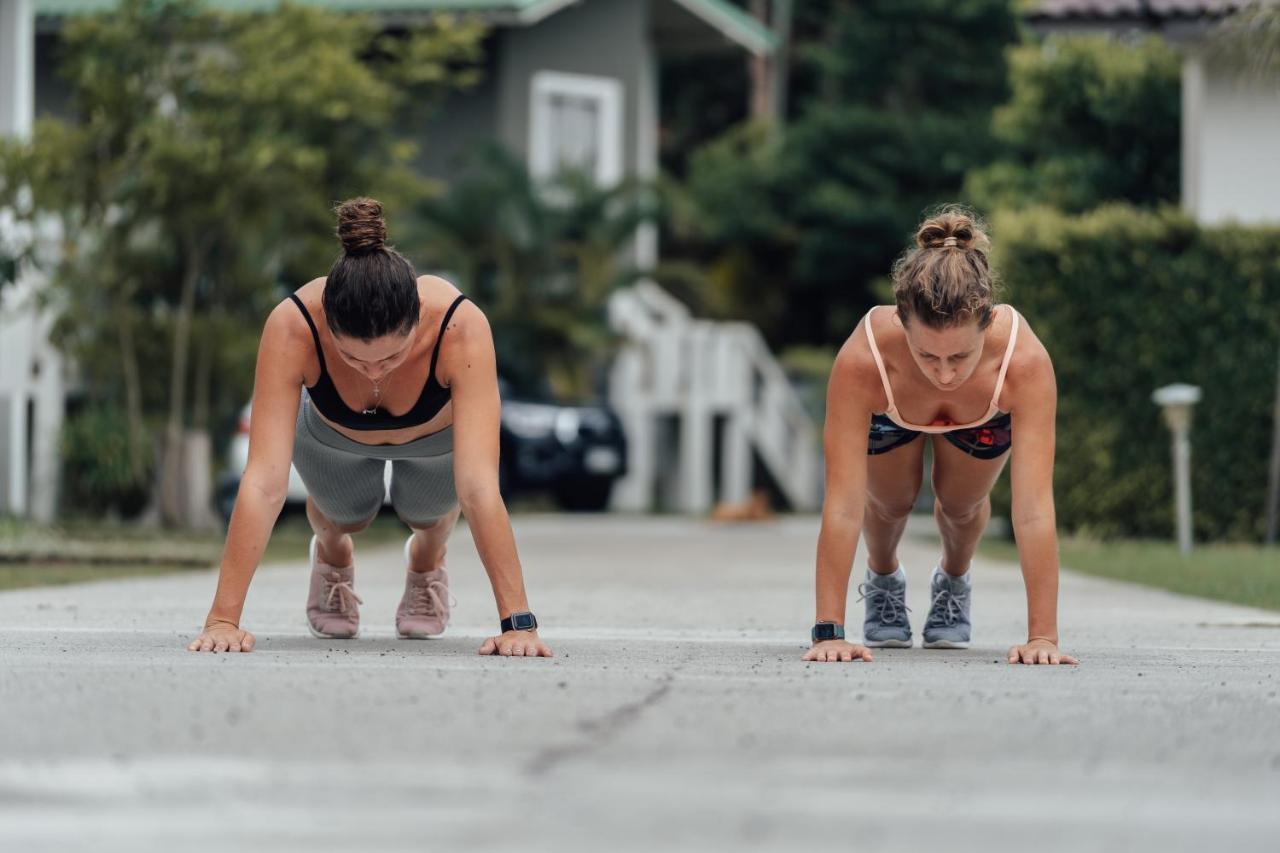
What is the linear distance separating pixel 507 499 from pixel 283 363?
15.5m

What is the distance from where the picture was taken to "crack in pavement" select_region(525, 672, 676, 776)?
432 centimetres

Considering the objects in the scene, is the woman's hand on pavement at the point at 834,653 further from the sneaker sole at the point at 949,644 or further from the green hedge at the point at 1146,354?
the green hedge at the point at 1146,354

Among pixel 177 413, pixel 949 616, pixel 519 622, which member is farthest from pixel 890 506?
pixel 177 413

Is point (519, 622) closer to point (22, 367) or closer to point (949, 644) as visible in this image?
point (949, 644)

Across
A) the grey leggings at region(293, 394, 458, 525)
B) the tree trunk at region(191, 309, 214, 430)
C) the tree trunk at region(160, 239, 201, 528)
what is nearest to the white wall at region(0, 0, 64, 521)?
the tree trunk at region(160, 239, 201, 528)

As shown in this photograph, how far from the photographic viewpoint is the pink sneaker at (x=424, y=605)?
7.40 meters

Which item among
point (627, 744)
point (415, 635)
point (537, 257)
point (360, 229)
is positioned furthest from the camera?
point (537, 257)

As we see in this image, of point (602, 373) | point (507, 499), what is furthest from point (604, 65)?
point (507, 499)

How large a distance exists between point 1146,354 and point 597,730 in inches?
470

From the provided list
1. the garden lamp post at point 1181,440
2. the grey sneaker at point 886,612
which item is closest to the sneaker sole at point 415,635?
the grey sneaker at point 886,612

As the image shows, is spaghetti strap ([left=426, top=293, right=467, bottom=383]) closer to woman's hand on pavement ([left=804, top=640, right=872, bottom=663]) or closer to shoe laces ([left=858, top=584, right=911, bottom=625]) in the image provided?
woman's hand on pavement ([left=804, top=640, right=872, bottom=663])

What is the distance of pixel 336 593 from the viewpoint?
736 centimetres

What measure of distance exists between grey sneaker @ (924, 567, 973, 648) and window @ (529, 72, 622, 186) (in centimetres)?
1775

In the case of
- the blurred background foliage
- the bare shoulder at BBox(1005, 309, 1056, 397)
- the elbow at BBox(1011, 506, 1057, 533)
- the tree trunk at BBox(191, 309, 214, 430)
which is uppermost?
the blurred background foliage
